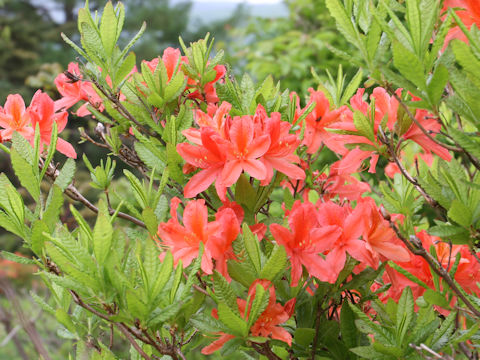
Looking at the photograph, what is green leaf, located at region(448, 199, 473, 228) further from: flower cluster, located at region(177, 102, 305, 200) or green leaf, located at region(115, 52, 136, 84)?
green leaf, located at region(115, 52, 136, 84)

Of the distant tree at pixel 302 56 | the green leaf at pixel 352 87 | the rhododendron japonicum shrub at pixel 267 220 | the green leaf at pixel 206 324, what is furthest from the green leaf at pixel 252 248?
the distant tree at pixel 302 56

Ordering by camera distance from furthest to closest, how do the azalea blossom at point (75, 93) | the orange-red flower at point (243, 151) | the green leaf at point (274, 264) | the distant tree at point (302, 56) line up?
the distant tree at point (302, 56)
the azalea blossom at point (75, 93)
the orange-red flower at point (243, 151)
the green leaf at point (274, 264)

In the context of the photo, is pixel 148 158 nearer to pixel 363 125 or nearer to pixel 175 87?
pixel 175 87

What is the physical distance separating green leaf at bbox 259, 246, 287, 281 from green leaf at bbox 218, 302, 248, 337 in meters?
0.08

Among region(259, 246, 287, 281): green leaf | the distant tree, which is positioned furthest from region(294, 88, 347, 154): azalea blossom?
the distant tree

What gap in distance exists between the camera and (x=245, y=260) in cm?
80

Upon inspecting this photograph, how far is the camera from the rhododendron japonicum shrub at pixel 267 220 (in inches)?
27.8

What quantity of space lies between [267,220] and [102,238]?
1.22 feet

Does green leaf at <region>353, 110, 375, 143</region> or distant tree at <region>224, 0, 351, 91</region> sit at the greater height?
green leaf at <region>353, 110, 375, 143</region>

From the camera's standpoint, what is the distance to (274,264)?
767 mm

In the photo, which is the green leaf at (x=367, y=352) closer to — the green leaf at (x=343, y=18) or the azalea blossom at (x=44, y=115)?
the green leaf at (x=343, y=18)

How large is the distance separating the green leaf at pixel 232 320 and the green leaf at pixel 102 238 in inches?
7.1

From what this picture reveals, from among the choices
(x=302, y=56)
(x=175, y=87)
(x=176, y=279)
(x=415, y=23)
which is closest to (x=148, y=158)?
(x=175, y=87)

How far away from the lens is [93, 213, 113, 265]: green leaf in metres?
0.69
